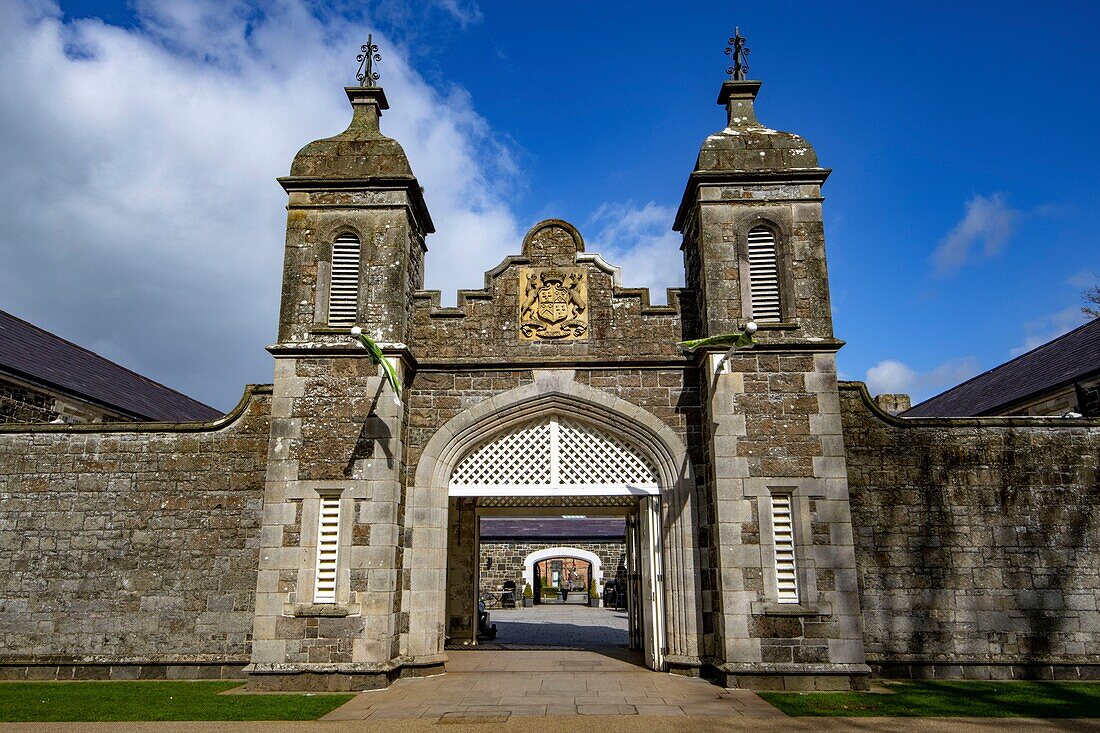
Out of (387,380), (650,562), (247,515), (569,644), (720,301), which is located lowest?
(569,644)

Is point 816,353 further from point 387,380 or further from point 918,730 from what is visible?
point 387,380

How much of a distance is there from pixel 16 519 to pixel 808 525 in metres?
11.0

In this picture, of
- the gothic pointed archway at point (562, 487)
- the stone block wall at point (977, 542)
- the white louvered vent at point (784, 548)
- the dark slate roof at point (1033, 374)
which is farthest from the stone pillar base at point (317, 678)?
the dark slate roof at point (1033, 374)

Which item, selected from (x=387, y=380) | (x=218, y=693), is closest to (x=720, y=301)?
(x=387, y=380)

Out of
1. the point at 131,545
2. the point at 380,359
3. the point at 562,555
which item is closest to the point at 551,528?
the point at 562,555

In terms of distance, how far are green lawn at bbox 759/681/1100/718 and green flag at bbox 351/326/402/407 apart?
5.90 meters

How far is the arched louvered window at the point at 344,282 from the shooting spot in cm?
1105

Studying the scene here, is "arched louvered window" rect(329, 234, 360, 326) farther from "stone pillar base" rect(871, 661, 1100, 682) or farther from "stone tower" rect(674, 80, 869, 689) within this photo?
"stone pillar base" rect(871, 661, 1100, 682)

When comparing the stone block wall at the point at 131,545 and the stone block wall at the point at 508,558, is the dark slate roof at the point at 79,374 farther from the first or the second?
the stone block wall at the point at 508,558

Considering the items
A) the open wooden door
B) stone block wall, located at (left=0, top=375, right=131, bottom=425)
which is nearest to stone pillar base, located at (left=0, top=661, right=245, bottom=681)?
stone block wall, located at (left=0, top=375, right=131, bottom=425)

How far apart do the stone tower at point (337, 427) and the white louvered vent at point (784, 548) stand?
5.01m

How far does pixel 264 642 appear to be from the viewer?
975cm

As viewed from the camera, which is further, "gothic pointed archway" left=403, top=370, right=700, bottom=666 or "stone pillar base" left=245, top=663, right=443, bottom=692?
"gothic pointed archway" left=403, top=370, right=700, bottom=666

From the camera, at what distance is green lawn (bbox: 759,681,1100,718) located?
791cm
